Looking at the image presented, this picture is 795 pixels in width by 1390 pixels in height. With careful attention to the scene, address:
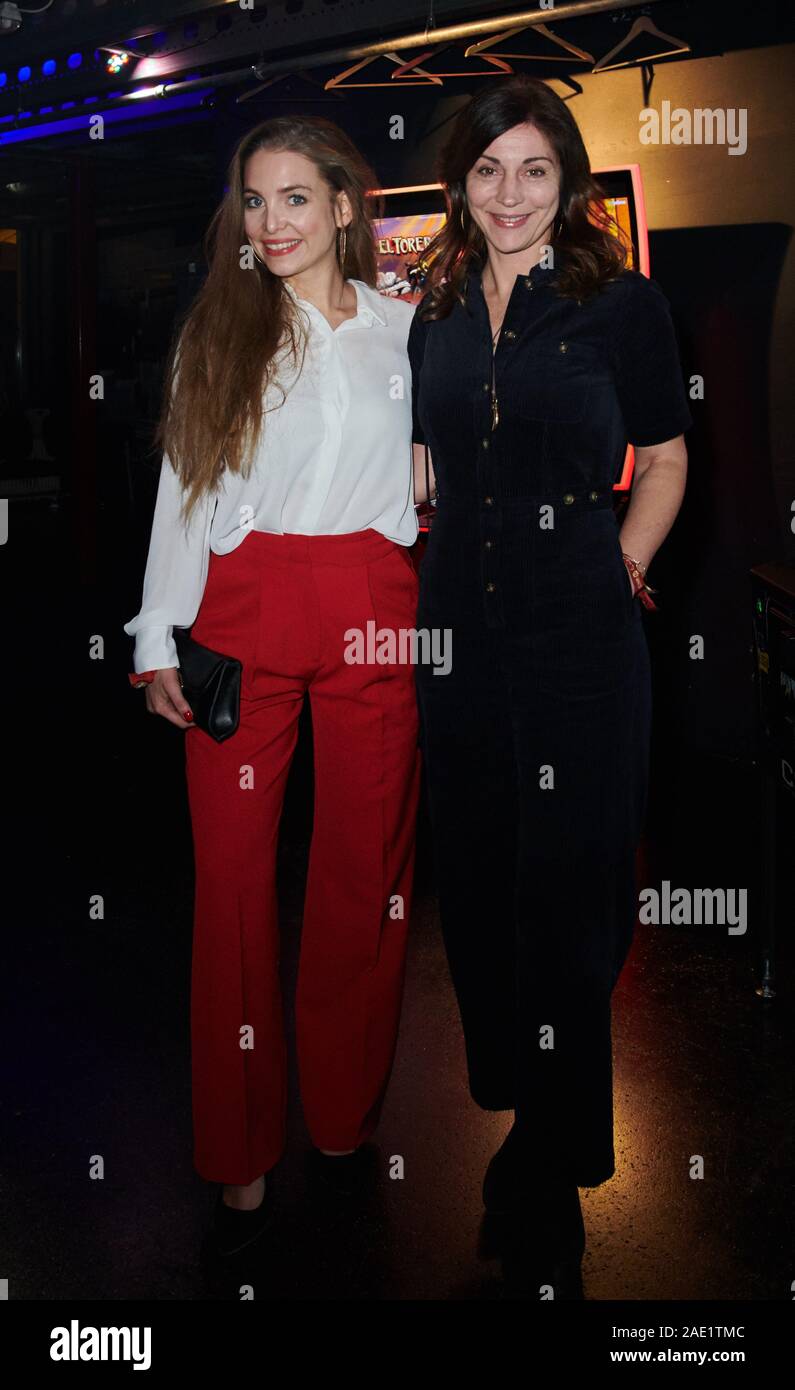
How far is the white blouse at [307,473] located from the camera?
183cm

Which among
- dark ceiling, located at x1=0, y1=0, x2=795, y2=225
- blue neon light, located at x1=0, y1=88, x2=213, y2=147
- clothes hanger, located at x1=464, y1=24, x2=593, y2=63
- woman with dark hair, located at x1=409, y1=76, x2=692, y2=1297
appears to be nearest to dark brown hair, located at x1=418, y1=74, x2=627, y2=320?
woman with dark hair, located at x1=409, y1=76, x2=692, y2=1297

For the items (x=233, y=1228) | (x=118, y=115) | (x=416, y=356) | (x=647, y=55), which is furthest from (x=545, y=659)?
(x=118, y=115)

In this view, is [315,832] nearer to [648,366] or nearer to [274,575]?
[274,575]

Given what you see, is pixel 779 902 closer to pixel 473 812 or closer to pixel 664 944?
pixel 664 944

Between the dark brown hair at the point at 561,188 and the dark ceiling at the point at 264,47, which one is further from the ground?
the dark ceiling at the point at 264,47

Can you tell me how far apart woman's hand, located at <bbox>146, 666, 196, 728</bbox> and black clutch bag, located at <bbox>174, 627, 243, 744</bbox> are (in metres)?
0.02

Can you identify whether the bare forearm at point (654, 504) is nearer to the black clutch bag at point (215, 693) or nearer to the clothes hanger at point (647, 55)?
the black clutch bag at point (215, 693)

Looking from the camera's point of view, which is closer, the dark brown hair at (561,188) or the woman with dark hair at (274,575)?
the dark brown hair at (561,188)

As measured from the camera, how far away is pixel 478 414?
1751 mm

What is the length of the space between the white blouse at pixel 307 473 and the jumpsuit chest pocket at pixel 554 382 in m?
0.25

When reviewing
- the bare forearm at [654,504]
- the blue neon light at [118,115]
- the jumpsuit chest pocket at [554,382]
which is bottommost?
the bare forearm at [654,504]

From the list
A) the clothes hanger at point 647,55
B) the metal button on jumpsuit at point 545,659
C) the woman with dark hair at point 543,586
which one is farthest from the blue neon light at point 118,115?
the metal button on jumpsuit at point 545,659

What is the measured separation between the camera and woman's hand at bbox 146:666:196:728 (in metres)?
1.86
